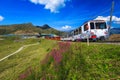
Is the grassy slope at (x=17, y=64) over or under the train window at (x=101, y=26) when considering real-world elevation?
under

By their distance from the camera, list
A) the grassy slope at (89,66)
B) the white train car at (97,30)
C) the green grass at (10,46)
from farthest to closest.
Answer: the green grass at (10,46) < the white train car at (97,30) < the grassy slope at (89,66)

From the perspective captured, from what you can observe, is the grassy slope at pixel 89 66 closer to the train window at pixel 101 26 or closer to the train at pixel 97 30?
the train at pixel 97 30

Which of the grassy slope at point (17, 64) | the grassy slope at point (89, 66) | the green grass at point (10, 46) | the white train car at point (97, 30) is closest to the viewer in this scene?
the grassy slope at point (89, 66)

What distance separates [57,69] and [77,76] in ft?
6.53

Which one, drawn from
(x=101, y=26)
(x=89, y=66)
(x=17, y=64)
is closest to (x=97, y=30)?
(x=101, y=26)

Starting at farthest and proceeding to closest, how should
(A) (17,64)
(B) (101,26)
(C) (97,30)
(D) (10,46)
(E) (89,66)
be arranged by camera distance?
1. (D) (10,46)
2. (B) (101,26)
3. (C) (97,30)
4. (A) (17,64)
5. (E) (89,66)

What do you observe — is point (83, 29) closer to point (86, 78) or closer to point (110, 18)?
point (110, 18)

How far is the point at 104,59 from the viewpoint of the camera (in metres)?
9.45

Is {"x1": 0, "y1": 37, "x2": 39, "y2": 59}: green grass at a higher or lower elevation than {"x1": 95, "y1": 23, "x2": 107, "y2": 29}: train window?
lower

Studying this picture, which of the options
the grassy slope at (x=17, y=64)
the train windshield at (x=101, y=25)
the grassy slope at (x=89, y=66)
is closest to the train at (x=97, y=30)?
the train windshield at (x=101, y=25)

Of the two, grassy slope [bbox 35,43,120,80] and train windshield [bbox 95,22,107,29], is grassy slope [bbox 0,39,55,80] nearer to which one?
grassy slope [bbox 35,43,120,80]

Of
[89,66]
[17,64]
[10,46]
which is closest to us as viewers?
[89,66]

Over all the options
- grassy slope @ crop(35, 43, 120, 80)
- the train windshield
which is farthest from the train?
grassy slope @ crop(35, 43, 120, 80)

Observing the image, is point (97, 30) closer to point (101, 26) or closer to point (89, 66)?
point (101, 26)
